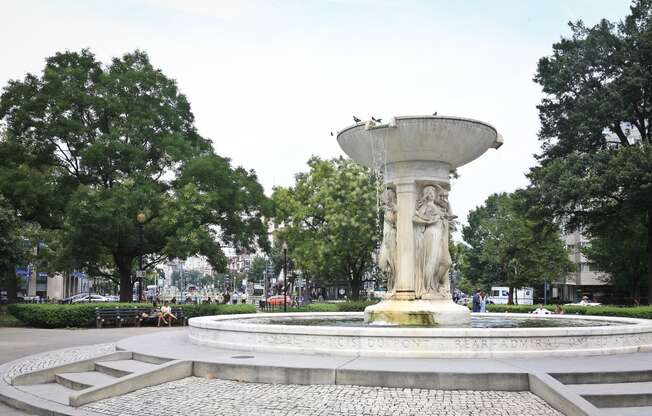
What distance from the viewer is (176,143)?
114 ft

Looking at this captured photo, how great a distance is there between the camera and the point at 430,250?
15.0 meters

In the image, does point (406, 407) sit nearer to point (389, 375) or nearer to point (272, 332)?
point (389, 375)

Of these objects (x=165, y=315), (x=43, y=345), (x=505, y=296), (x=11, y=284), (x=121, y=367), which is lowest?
(x=505, y=296)

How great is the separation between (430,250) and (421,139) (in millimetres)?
2521

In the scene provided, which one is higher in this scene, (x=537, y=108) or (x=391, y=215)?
(x=537, y=108)

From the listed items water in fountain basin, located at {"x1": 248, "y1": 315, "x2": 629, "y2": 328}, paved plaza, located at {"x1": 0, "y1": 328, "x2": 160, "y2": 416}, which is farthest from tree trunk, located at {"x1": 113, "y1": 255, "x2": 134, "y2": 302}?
water in fountain basin, located at {"x1": 248, "y1": 315, "x2": 629, "y2": 328}

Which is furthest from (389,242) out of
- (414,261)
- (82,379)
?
(82,379)

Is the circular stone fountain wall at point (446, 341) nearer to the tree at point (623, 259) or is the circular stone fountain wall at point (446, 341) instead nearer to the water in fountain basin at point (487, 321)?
the water in fountain basin at point (487, 321)

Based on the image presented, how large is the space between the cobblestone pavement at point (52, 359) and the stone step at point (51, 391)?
73cm

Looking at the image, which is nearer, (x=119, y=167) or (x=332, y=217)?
(x=119, y=167)

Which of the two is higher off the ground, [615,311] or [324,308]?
[615,311]

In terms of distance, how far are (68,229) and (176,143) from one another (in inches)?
269

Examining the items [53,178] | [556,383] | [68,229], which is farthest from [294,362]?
[53,178]

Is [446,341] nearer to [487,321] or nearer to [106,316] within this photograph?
[487,321]
